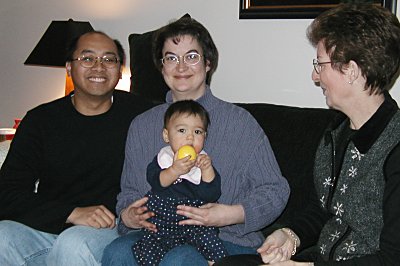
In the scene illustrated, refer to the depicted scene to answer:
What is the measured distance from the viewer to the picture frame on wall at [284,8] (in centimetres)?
280

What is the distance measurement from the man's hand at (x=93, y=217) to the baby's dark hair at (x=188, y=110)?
1.35 ft

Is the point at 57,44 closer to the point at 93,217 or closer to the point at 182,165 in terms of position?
the point at 93,217

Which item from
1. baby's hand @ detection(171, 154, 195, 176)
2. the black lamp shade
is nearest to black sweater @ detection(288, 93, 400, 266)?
baby's hand @ detection(171, 154, 195, 176)

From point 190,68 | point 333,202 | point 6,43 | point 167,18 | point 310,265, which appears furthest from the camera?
point 6,43

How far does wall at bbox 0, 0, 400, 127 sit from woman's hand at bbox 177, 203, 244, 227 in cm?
101

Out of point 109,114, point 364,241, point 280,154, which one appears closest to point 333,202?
point 364,241

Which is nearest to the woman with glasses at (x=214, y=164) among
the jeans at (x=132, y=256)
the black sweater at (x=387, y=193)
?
the jeans at (x=132, y=256)

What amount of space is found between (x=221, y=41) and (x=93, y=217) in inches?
52.0

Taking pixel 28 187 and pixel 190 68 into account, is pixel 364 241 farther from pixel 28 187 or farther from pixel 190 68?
pixel 28 187

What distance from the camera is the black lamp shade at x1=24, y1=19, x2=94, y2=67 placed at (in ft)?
11.6

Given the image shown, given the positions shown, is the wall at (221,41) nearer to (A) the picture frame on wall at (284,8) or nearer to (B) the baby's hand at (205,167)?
(A) the picture frame on wall at (284,8)

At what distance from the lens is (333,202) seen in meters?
1.84

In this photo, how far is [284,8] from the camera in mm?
2910

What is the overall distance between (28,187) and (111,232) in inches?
15.7
